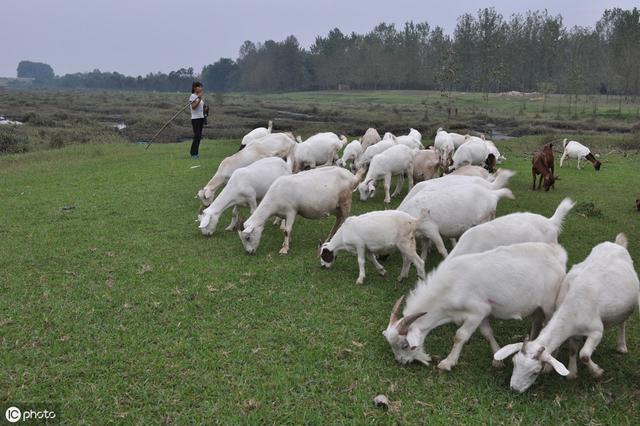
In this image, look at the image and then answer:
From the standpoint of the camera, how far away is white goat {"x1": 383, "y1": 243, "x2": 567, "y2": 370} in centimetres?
525

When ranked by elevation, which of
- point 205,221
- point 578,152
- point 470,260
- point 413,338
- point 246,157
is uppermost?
point 246,157

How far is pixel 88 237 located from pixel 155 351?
15.9 feet

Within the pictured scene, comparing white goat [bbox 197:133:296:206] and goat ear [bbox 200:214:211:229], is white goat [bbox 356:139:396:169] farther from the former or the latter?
goat ear [bbox 200:214:211:229]

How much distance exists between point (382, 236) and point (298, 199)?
83.5 inches

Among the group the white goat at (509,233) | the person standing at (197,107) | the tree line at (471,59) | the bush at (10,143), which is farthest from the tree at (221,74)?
the white goat at (509,233)

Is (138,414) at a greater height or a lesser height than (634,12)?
lesser

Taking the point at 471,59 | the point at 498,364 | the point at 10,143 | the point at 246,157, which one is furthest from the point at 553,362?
the point at 471,59

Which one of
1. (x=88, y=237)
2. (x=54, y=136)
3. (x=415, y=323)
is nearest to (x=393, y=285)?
(x=415, y=323)

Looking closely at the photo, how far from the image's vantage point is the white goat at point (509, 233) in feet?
21.3

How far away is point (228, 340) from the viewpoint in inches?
228

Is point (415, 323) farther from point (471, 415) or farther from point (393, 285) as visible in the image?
point (393, 285)

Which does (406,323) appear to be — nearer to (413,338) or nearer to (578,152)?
Result: (413,338)

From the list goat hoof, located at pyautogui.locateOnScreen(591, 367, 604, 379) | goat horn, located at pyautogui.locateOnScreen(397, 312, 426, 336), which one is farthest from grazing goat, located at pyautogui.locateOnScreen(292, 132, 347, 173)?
goat hoof, located at pyautogui.locateOnScreen(591, 367, 604, 379)

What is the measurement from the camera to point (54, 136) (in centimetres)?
2539
